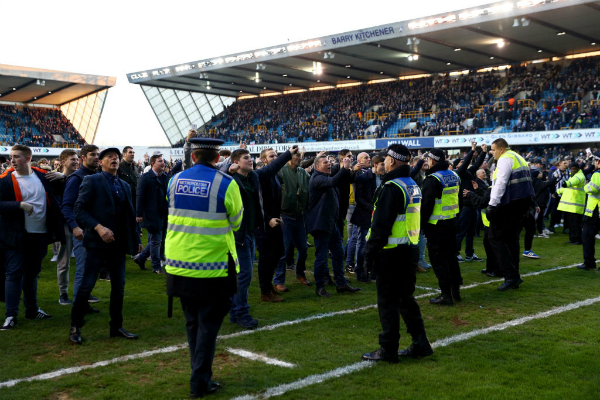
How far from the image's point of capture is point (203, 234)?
3.63 m

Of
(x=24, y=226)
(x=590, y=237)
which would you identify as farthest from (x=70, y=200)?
(x=590, y=237)

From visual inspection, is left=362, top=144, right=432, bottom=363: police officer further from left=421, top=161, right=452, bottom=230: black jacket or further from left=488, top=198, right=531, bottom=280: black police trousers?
left=488, top=198, right=531, bottom=280: black police trousers

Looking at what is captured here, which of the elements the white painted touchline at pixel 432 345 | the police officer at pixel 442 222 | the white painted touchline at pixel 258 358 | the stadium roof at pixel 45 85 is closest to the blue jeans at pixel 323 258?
the police officer at pixel 442 222

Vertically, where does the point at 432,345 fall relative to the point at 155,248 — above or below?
below

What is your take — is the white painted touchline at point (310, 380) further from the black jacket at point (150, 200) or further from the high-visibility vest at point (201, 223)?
the black jacket at point (150, 200)

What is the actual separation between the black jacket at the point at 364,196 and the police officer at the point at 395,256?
3.42 meters

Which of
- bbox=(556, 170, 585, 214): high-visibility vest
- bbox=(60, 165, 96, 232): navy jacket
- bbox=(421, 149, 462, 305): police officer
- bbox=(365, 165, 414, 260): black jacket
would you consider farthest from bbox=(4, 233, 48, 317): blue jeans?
bbox=(556, 170, 585, 214): high-visibility vest

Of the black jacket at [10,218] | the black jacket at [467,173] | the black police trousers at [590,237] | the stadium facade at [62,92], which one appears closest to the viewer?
the black jacket at [10,218]

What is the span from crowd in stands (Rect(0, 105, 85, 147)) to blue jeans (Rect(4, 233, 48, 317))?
4087 centimetres

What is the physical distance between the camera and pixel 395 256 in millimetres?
4379

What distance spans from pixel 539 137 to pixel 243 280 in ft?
73.3

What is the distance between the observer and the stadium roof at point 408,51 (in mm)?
23062

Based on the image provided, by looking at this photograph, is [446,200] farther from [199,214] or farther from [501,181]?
[199,214]

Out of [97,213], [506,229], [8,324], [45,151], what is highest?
[45,151]
